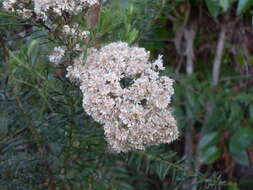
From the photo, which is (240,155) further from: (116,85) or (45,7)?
(45,7)

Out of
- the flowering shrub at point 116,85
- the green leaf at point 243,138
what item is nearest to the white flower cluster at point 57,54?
the flowering shrub at point 116,85

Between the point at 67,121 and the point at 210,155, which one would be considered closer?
the point at 67,121

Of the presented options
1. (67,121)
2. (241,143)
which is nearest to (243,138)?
(241,143)

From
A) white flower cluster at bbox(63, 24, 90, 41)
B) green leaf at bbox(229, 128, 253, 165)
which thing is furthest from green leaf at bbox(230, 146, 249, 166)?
white flower cluster at bbox(63, 24, 90, 41)

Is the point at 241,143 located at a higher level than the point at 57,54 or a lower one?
lower

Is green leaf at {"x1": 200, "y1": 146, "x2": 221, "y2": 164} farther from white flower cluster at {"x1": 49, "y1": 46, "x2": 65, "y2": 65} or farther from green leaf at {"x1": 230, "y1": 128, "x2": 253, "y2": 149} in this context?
white flower cluster at {"x1": 49, "y1": 46, "x2": 65, "y2": 65}

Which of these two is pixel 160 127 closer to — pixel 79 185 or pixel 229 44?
pixel 79 185
